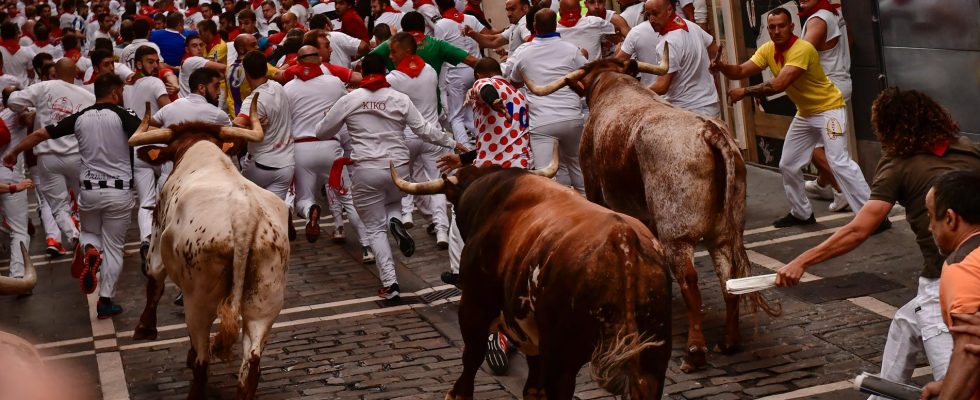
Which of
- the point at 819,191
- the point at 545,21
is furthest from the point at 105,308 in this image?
the point at 819,191

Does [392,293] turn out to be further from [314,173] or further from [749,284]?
[749,284]

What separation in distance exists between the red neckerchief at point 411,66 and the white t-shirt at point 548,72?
1.12 meters

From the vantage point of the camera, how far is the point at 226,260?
28.0 feet

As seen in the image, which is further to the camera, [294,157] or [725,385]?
[294,157]

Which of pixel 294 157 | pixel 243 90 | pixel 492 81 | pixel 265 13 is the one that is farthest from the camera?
pixel 265 13

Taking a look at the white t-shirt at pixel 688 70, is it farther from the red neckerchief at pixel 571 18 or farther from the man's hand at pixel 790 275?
the man's hand at pixel 790 275

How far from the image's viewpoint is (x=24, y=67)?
20.9 meters

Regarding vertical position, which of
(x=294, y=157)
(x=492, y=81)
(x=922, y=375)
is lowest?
(x=922, y=375)

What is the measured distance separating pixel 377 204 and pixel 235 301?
344cm

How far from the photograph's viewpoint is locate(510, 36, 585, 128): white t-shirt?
41.0 feet

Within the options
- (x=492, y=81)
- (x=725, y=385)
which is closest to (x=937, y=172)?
(x=725, y=385)

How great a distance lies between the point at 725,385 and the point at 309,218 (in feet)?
19.8

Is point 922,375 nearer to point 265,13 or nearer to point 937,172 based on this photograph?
point 937,172

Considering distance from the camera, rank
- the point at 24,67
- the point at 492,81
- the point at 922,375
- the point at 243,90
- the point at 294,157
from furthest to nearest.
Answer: the point at 24,67
the point at 243,90
the point at 294,157
the point at 492,81
the point at 922,375
